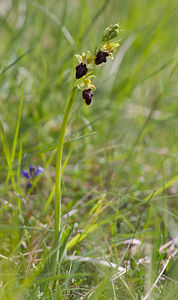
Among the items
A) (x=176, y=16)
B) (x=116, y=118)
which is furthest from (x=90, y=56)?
(x=176, y=16)

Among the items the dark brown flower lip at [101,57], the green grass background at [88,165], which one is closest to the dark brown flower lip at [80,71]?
the dark brown flower lip at [101,57]

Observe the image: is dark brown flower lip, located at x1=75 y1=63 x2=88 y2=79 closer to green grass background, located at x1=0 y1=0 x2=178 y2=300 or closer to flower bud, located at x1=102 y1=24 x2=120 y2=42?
flower bud, located at x1=102 y1=24 x2=120 y2=42

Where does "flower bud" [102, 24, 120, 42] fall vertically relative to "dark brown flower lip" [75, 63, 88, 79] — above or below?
above

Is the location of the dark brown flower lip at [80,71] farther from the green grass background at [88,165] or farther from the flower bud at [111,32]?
the green grass background at [88,165]

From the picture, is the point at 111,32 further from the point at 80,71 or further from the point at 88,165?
the point at 88,165

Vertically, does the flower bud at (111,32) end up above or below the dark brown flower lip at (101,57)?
above

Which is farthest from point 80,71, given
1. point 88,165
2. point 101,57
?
point 88,165

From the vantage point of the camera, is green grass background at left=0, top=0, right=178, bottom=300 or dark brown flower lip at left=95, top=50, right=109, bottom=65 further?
green grass background at left=0, top=0, right=178, bottom=300

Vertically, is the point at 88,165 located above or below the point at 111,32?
below

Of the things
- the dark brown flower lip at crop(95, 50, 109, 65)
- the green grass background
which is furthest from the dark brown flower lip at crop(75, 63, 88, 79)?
the green grass background
